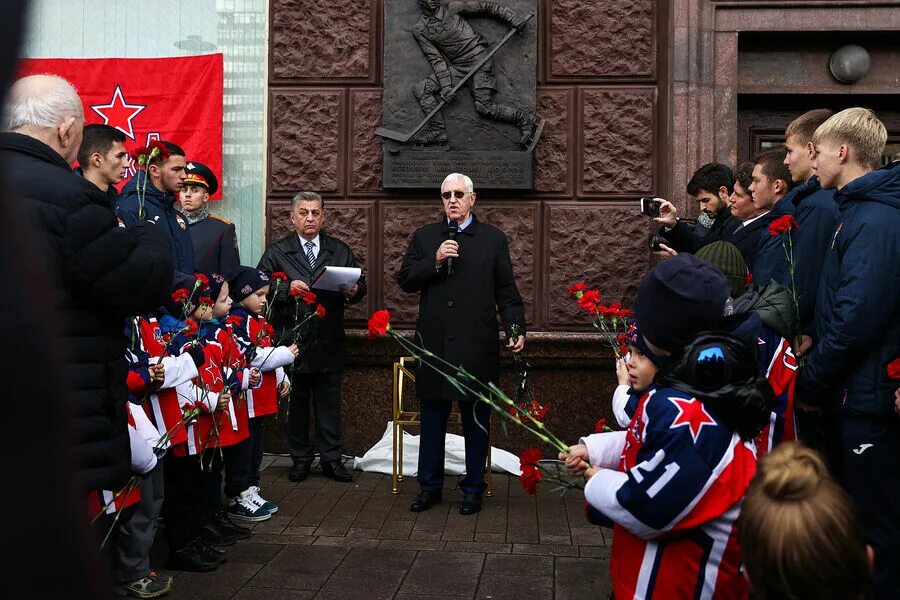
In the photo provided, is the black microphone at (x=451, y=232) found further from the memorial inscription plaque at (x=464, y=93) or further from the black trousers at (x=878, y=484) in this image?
the black trousers at (x=878, y=484)

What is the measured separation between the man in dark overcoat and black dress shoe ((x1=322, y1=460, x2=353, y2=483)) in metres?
0.76

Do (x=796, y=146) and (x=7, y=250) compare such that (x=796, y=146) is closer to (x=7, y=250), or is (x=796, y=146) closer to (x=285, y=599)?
(x=285, y=599)

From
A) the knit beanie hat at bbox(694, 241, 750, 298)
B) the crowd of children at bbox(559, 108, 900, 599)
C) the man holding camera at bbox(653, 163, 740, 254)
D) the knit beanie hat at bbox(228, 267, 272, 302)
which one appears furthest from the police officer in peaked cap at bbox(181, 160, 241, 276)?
the knit beanie hat at bbox(694, 241, 750, 298)

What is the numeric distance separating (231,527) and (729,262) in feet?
9.61

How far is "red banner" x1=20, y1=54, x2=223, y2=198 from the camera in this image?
730 centimetres

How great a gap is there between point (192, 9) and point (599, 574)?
5288 mm

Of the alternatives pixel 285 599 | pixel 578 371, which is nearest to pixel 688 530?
pixel 285 599

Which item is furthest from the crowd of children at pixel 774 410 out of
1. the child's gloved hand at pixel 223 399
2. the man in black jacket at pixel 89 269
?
the child's gloved hand at pixel 223 399

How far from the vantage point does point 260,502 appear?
5.44 metres

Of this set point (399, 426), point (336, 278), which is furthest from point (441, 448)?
point (336, 278)

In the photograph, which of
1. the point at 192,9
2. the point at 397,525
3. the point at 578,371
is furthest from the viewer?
the point at 192,9

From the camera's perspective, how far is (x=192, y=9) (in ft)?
24.4

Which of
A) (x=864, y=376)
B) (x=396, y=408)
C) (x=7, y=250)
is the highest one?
(x=7, y=250)

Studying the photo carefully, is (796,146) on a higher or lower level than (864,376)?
higher
